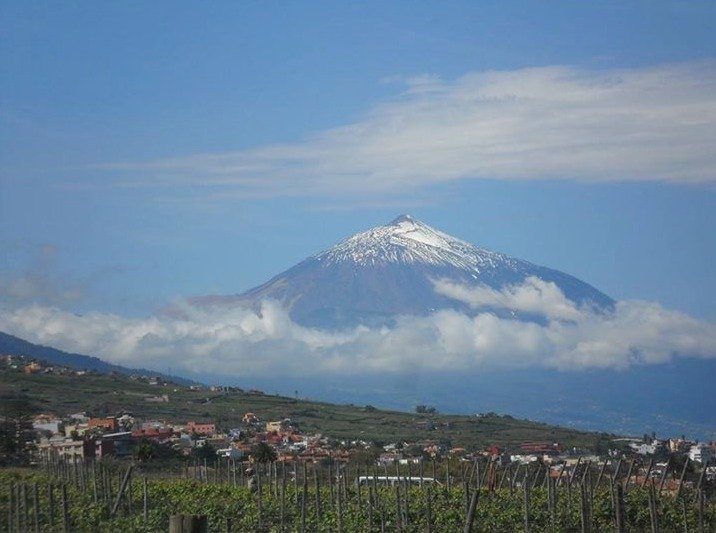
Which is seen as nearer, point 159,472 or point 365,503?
point 365,503

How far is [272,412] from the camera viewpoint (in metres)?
119

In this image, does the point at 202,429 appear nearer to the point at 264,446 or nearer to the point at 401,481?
the point at 264,446

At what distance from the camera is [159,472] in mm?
48438

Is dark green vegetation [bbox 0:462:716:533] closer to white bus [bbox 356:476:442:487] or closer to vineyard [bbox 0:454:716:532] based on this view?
vineyard [bbox 0:454:716:532]

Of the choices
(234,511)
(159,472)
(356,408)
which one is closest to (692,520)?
(234,511)

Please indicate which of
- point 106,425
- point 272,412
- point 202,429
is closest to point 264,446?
point 106,425

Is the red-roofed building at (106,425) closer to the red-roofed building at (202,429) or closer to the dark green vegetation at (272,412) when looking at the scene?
the red-roofed building at (202,429)

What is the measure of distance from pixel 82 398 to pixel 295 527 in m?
92.8

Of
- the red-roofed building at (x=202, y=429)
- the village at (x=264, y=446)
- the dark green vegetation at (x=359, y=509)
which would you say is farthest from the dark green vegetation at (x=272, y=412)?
the dark green vegetation at (x=359, y=509)

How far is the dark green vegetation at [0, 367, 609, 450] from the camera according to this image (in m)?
101

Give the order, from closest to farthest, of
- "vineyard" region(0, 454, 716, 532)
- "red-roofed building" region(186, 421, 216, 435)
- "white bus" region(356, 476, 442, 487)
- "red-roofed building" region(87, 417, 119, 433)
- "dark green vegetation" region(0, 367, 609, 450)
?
"vineyard" region(0, 454, 716, 532), "white bus" region(356, 476, 442, 487), "red-roofed building" region(87, 417, 119, 433), "red-roofed building" region(186, 421, 216, 435), "dark green vegetation" region(0, 367, 609, 450)

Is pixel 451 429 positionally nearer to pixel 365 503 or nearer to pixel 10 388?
pixel 10 388

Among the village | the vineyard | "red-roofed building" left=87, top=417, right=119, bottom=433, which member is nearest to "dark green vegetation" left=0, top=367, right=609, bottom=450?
the village

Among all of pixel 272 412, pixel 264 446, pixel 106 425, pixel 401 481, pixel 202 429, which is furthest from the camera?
pixel 272 412
